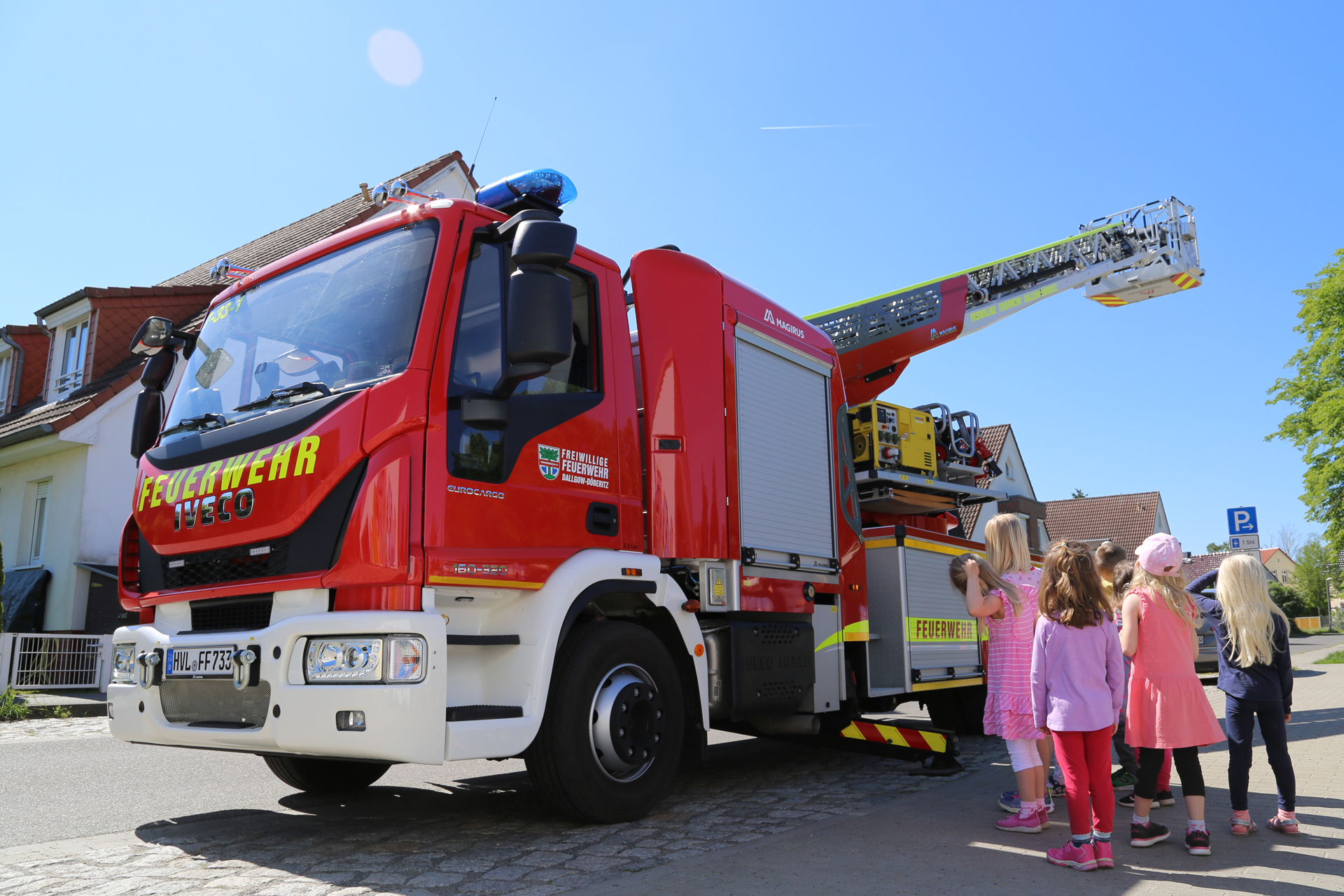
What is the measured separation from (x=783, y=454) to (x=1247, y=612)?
272cm

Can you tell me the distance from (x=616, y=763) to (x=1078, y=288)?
29.4ft

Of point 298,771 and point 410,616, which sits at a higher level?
point 410,616

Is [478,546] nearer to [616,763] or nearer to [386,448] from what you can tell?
[386,448]

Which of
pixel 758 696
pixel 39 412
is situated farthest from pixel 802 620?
pixel 39 412

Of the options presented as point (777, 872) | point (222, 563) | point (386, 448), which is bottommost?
point (777, 872)

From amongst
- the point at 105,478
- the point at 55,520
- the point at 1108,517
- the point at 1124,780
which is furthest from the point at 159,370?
the point at 1108,517

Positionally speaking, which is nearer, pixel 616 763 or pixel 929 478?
pixel 616 763

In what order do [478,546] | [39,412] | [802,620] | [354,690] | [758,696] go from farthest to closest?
[39,412] < [802,620] < [758,696] < [478,546] < [354,690]

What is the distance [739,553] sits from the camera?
5688 millimetres

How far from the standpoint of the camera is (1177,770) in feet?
15.5

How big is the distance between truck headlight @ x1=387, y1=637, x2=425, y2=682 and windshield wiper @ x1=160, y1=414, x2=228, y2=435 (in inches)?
62.5

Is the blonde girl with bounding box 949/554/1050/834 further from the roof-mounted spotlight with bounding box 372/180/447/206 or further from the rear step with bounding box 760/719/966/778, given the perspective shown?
the roof-mounted spotlight with bounding box 372/180/447/206

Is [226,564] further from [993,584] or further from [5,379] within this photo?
[5,379]

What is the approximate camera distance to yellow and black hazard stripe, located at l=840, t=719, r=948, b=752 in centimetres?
675
